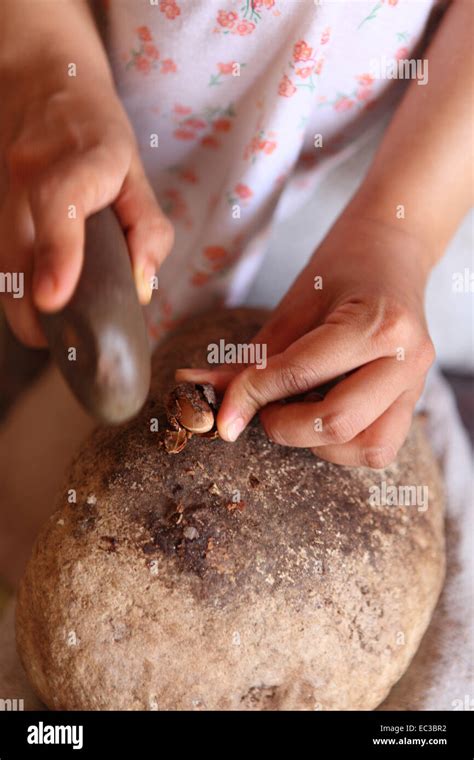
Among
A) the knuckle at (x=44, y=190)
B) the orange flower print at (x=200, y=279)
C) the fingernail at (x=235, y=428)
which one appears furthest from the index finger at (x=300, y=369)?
the orange flower print at (x=200, y=279)

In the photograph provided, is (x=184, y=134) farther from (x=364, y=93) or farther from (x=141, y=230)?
(x=141, y=230)

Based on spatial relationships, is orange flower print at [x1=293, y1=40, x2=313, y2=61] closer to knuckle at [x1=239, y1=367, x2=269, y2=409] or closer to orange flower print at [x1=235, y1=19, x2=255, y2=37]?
orange flower print at [x1=235, y1=19, x2=255, y2=37]

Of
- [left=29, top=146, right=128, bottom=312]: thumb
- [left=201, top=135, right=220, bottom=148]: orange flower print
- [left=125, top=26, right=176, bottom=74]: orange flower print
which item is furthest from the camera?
[left=201, top=135, right=220, bottom=148]: orange flower print

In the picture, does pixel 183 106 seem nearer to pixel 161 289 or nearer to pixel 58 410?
pixel 161 289

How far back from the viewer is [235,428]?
75 cm

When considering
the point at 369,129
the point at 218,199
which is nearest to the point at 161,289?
the point at 218,199

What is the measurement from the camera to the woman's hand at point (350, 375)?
740 millimetres

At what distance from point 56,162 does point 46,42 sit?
25cm

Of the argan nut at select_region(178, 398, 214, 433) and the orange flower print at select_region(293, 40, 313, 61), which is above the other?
the orange flower print at select_region(293, 40, 313, 61)

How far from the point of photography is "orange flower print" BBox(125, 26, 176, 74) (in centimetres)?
92

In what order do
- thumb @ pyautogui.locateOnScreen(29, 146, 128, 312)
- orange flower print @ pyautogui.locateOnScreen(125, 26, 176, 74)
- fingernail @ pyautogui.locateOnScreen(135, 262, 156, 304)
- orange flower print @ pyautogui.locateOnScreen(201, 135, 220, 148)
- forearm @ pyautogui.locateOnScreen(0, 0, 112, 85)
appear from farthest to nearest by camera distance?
orange flower print @ pyautogui.locateOnScreen(201, 135, 220, 148) < orange flower print @ pyautogui.locateOnScreen(125, 26, 176, 74) < forearm @ pyautogui.locateOnScreen(0, 0, 112, 85) < fingernail @ pyautogui.locateOnScreen(135, 262, 156, 304) < thumb @ pyautogui.locateOnScreen(29, 146, 128, 312)

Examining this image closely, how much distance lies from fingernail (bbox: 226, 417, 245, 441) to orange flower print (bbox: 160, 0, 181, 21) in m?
0.50

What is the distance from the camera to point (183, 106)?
98 cm

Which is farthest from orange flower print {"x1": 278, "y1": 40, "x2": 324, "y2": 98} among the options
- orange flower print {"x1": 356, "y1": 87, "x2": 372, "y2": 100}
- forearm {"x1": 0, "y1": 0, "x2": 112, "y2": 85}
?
forearm {"x1": 0, "y1": 0, "x2": 112, "y2": 85}
